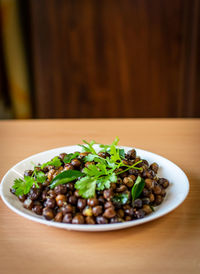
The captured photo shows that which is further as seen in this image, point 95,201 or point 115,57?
point 115,57

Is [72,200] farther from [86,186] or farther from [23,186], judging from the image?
[23,186]

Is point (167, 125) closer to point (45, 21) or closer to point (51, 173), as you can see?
point (51, 173)

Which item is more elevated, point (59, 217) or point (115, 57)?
point (115, 57)

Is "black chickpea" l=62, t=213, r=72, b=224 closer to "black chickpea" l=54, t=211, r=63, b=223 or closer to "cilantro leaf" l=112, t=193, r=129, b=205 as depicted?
"black chickpea" l=54, t=211, r=63, b=223

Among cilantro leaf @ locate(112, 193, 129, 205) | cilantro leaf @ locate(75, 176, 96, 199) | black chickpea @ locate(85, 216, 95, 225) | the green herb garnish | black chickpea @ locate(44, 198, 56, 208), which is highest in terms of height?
cilantro leaf @ locate(75, 176, 96, 199)

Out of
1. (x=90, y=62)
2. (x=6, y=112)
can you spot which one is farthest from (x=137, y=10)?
(x=6, y=112)

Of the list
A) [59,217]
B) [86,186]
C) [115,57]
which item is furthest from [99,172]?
[115,57]

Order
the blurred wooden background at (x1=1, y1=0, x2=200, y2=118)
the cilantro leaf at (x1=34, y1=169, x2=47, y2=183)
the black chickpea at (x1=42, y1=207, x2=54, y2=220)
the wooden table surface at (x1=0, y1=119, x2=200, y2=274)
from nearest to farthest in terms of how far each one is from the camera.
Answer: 1. the wooden table surface at (x1=0, y1=119, x2=200, y2=274)
2. the black chickpea at (x1=42, y1=207, x2=54, y2=220)
3. the cilantro leaf at (x1=34, y1=169, x2=47, y2=183)
4. the blurred wooden background at (x1=1, y1=0, x2=200, y2=118)

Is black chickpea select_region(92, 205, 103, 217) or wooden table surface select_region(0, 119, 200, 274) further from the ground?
black chickpea select_region(92, 205, 103, 217)

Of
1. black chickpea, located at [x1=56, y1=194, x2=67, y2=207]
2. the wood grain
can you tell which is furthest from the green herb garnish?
the wood grain
